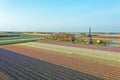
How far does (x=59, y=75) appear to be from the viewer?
982 centimetres

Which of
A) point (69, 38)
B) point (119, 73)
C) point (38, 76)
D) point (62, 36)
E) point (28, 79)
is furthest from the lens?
point (62, 36)

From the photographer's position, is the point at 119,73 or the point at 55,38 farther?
the point at 55,38

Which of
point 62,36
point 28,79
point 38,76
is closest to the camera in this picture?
point 28,79

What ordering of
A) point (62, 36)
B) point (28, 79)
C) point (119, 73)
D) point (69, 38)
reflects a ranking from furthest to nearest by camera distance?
point (62, 36)
point (69, 38)
point (119, 73)
point (28, 79)

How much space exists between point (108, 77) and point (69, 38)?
105ft

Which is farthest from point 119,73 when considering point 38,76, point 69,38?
point 69,38

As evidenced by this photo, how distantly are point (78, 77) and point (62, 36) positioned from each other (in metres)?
35.0

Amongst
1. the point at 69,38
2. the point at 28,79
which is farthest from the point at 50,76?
the point at 69,38

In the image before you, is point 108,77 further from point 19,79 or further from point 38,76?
point 19,79

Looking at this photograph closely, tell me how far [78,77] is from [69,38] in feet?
106

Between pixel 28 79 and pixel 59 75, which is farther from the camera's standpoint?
pixel 59 75

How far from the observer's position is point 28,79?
9.02 meters

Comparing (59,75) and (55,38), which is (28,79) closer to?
(59,75)

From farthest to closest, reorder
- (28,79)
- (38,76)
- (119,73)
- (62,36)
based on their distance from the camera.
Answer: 1. (62,36)
2. (119,73)
3. (38,76)
4. (28,79)
